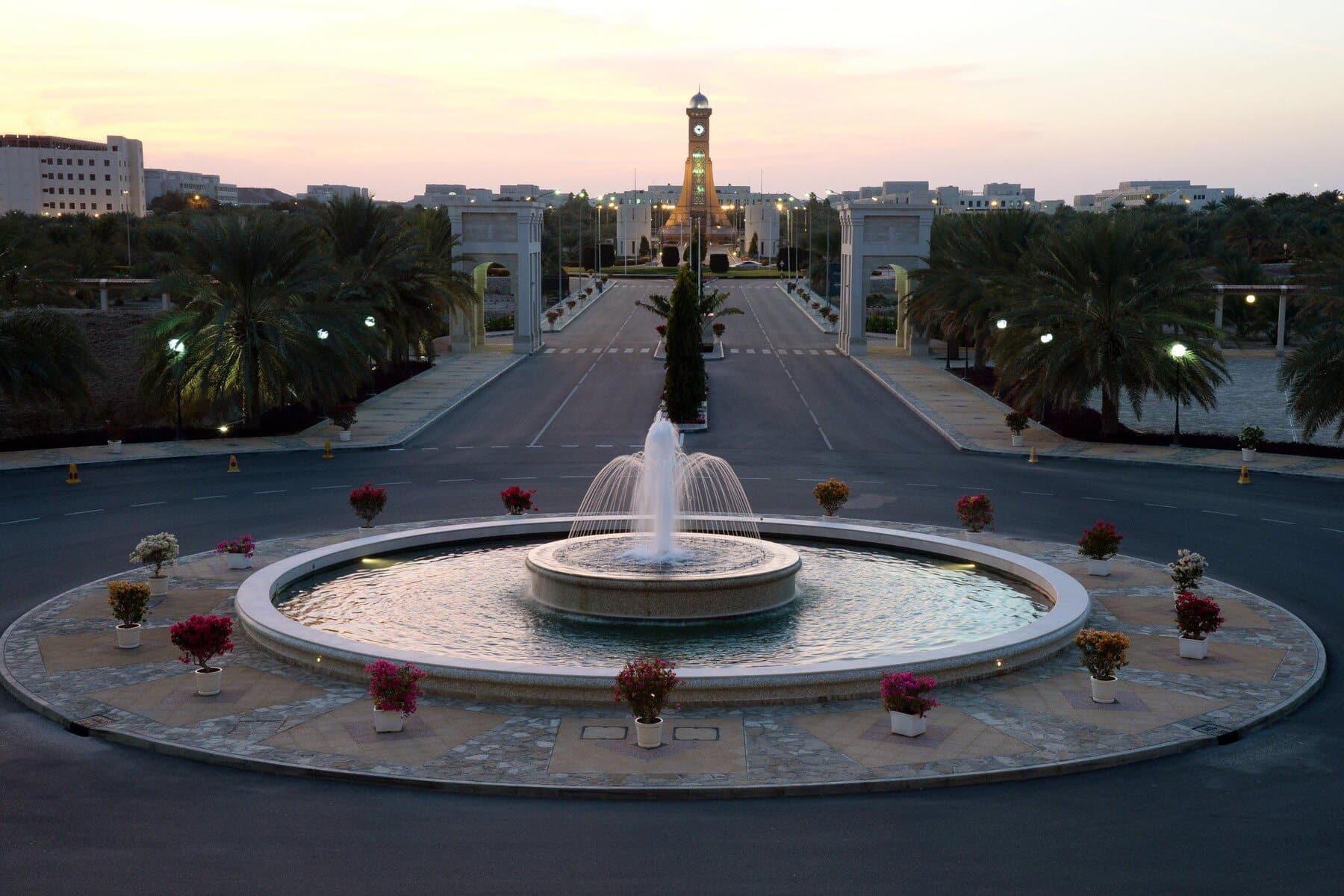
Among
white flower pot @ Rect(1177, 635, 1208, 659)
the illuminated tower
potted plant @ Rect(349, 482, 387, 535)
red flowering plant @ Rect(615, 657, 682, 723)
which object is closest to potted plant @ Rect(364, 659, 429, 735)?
red flowering plant @ Rect(615, 657, 682, 723)

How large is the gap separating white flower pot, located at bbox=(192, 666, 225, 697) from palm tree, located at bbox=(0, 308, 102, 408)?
23.3m

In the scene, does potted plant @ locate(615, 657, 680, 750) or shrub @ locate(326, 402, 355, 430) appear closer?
potted plant @ locate(615, 657, 680, 750)

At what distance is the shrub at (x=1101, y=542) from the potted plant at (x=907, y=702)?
28.4 feet

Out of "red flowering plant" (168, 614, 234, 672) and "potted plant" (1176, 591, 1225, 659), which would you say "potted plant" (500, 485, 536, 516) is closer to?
"red flowering plant" (168, 614, 234, 672)

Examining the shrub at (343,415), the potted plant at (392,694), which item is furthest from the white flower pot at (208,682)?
the shrub at (343,415)

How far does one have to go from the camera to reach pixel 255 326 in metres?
39.0

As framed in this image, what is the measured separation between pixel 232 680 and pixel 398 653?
2125 millimetres

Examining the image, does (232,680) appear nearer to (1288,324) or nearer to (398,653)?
(398,653)

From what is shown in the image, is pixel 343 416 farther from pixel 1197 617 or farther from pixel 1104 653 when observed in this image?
pixel 1104 653

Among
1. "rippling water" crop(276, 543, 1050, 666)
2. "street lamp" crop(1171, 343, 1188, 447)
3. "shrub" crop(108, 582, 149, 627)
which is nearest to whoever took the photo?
"shrub" crop(108, 582, 149, 627)

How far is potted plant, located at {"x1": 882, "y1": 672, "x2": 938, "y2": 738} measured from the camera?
46.0 feet

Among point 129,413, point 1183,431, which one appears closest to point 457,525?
point 1183,431

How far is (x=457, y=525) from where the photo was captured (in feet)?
81.0

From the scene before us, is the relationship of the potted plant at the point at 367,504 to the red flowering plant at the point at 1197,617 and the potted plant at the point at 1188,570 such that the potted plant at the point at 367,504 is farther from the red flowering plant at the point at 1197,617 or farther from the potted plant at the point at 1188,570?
the red flowering plant at the point at 1197,617
